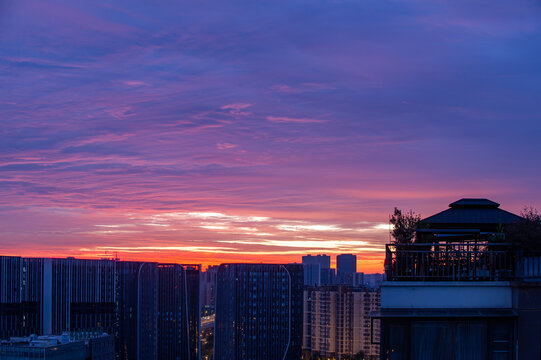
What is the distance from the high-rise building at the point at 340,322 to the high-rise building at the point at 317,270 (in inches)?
1586

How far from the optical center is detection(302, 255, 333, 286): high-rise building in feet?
449

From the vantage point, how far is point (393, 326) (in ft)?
24.1

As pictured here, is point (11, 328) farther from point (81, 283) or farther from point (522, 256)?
point (522, 256)

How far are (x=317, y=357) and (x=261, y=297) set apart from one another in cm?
1325

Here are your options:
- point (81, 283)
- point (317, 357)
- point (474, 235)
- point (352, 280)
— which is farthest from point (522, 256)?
point (352, 280)

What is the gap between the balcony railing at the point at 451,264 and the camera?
26.0 feet

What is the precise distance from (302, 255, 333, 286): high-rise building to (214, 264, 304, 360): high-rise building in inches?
1504

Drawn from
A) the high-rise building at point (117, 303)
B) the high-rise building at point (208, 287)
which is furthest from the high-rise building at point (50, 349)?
the high-rise building at point (208, 287)

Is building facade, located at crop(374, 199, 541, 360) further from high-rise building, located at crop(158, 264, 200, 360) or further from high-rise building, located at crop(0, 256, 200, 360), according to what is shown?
high-rise building, located at crop(158, 264, 200, 360)

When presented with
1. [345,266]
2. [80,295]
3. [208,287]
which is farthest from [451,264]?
[208,287]

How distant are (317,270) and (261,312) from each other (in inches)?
1972

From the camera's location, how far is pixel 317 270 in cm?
14175

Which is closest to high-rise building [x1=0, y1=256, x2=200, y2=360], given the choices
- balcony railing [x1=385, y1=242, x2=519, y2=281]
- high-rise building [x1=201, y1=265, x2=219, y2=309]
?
high-rise building [x1=201, y1=265, x2=219, y2=309]

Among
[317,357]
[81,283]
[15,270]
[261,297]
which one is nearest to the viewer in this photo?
[317,357]
